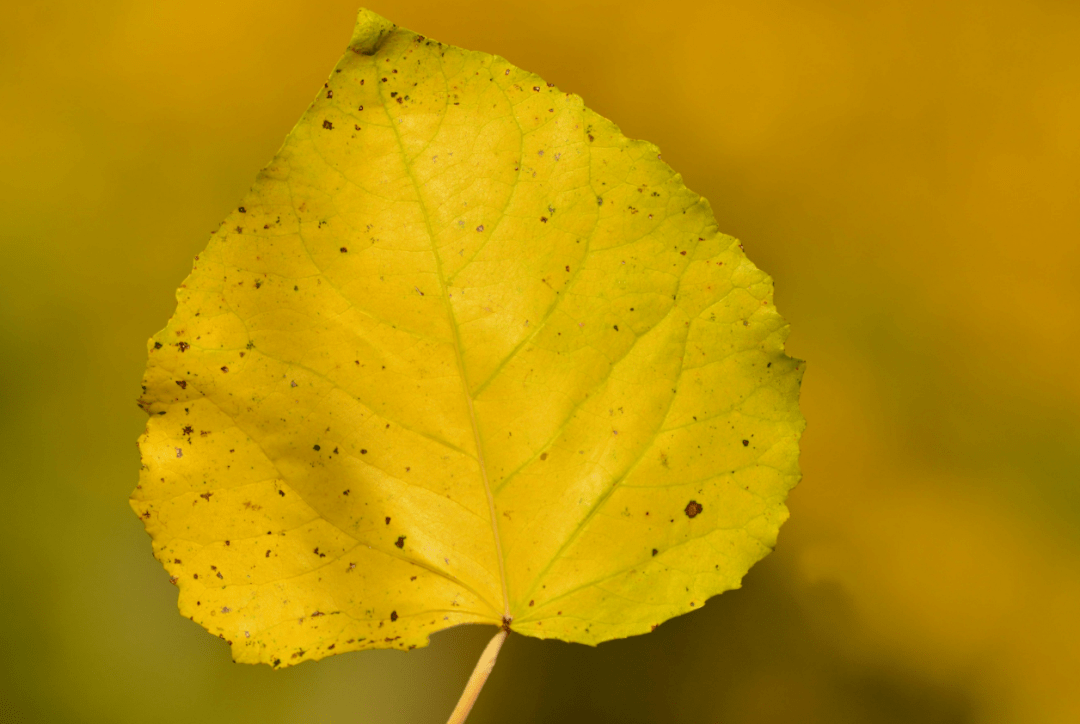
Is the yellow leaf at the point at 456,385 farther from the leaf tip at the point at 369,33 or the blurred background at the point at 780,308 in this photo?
the blurred background at the point at 780,308

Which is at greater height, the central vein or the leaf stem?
the central vein

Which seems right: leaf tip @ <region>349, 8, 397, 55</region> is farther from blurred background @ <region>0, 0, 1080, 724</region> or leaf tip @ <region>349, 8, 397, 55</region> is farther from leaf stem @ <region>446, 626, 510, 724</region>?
blurred background @ <region>0, 0, 1080, 724</region>

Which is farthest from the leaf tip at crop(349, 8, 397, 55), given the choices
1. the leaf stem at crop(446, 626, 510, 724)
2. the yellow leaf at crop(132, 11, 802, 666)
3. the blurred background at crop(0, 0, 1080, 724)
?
the blurred background at crop(0, 0, 1080, 724)

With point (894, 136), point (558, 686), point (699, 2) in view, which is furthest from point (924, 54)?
point (558, 686)

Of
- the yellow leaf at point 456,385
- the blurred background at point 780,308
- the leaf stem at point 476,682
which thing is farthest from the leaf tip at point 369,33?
the blurred background at point 780,308

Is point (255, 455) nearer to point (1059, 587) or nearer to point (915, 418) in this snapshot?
point (915, 418)

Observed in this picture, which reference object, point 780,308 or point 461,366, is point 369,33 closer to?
point 461,366

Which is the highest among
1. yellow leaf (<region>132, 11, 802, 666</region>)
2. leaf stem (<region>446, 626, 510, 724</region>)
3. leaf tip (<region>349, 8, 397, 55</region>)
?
leaf tip (<region>349, 8, 397, 55</region>)
